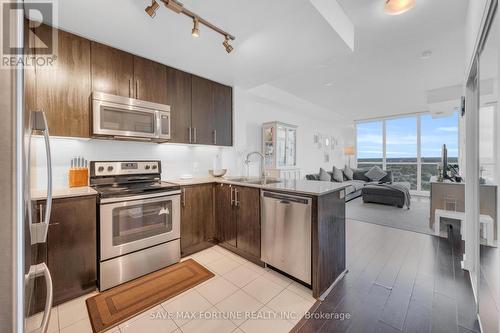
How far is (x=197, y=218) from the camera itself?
8.78ft

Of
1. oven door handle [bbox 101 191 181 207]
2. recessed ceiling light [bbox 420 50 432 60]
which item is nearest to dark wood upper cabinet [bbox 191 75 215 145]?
oven door handle [bbox 101 191 181 207]

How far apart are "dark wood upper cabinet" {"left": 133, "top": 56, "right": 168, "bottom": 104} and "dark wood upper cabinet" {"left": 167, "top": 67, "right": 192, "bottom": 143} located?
0.26 feet

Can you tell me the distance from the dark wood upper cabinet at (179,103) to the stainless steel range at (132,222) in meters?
0.61

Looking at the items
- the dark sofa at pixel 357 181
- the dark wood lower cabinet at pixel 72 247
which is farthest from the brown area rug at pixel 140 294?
the dark sofa at pixel 357 181

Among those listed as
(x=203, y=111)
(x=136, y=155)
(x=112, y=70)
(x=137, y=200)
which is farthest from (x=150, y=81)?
(x=137, y=200)

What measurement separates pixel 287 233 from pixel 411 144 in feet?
23.7

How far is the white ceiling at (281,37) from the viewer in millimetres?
1744

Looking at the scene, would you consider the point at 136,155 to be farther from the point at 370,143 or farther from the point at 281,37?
the point at 370,143

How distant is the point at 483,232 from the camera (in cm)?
158

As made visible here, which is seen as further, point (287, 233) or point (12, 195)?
point (287, 233)

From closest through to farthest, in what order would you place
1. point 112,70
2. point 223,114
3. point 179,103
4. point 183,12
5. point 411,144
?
point 183,12
point 112,70
point 179,103
point 223,114
point 411,144

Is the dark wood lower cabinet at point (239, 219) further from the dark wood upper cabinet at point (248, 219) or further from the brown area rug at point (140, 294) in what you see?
the brown area rug at point (140, 294)

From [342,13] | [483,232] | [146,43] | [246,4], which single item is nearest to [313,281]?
[483,232]

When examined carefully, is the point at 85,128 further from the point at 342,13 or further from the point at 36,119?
the point at 342,13
